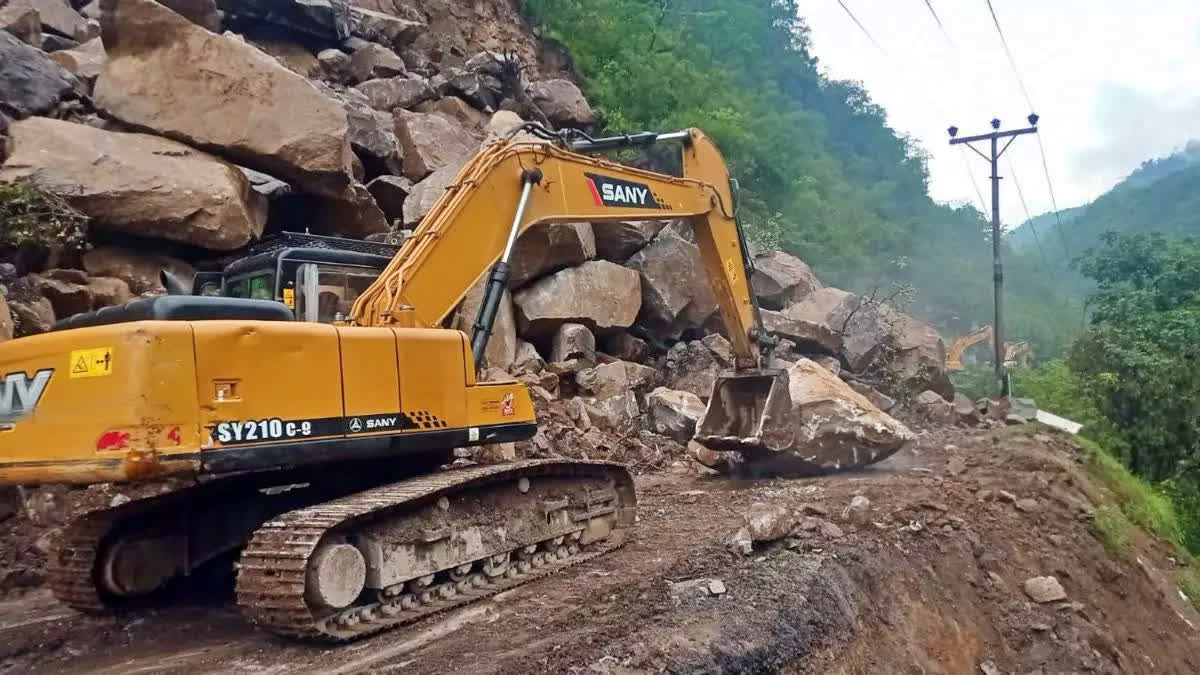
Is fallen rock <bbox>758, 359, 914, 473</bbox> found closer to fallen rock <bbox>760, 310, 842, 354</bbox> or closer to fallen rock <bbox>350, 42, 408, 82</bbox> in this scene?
fallen rock <bbox>760, 310, 842, 354</bbox>

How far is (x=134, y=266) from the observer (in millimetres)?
9430

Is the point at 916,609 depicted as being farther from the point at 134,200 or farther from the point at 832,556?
the point at 134,200

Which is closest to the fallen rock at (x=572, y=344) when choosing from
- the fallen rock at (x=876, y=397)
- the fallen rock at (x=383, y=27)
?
the fallen rock at (x=876, y=397)

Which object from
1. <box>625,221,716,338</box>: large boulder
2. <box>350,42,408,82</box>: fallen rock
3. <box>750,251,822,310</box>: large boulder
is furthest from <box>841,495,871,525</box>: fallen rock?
<box>350,42,408,82</box>: fallen rock

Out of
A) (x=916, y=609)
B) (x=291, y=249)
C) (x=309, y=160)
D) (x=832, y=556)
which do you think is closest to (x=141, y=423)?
(x=291, y=249)

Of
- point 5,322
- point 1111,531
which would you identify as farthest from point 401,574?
point 1111,531

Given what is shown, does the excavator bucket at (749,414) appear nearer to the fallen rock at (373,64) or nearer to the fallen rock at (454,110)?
the fallen rock at (454,110)

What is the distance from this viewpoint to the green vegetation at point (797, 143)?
21.5m

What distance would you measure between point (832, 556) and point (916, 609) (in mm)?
748

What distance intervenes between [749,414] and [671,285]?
14.5ft

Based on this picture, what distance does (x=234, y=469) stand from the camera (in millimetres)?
3965

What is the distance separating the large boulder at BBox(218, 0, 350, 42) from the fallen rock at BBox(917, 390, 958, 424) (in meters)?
11.5

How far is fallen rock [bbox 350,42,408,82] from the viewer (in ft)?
50.3

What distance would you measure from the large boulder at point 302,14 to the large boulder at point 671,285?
23.1 ft
